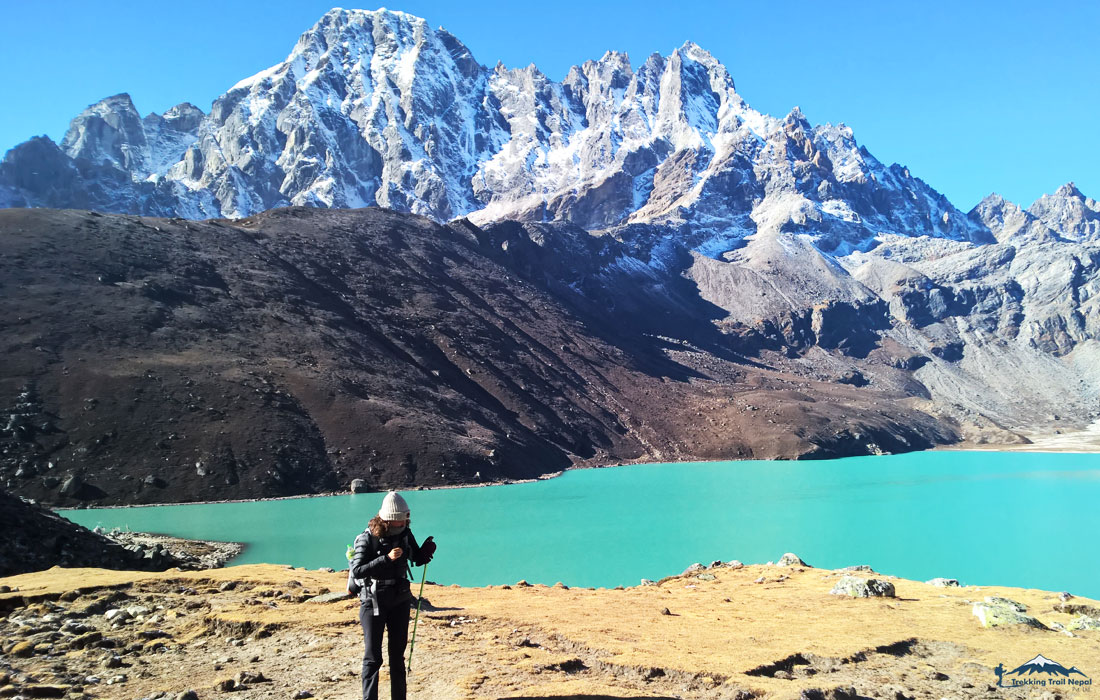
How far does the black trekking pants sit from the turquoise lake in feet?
87.0

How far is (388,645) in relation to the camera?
31.4ft

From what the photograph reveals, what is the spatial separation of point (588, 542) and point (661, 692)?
3971cm

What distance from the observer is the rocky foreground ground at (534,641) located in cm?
1106

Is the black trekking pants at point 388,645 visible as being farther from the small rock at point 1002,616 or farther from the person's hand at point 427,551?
the small rock at point 1002,616

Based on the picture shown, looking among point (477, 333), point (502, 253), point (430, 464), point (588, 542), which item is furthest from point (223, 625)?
point (502, 253)

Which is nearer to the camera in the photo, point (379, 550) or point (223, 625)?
point (379, 550)

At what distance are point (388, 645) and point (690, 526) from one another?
51.9 m

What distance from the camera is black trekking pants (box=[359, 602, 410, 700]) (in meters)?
9.27

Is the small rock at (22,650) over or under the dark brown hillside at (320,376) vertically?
under

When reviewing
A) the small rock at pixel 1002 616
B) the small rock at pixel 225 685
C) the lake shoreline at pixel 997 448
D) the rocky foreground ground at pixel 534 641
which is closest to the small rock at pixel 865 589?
the rocky foreground ground at pixel 534 641

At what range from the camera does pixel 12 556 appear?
74.8 ft

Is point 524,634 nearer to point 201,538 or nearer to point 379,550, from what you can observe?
point 379,550

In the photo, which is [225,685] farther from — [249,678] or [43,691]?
[43,691]

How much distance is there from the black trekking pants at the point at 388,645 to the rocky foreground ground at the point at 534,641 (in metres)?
1.11
